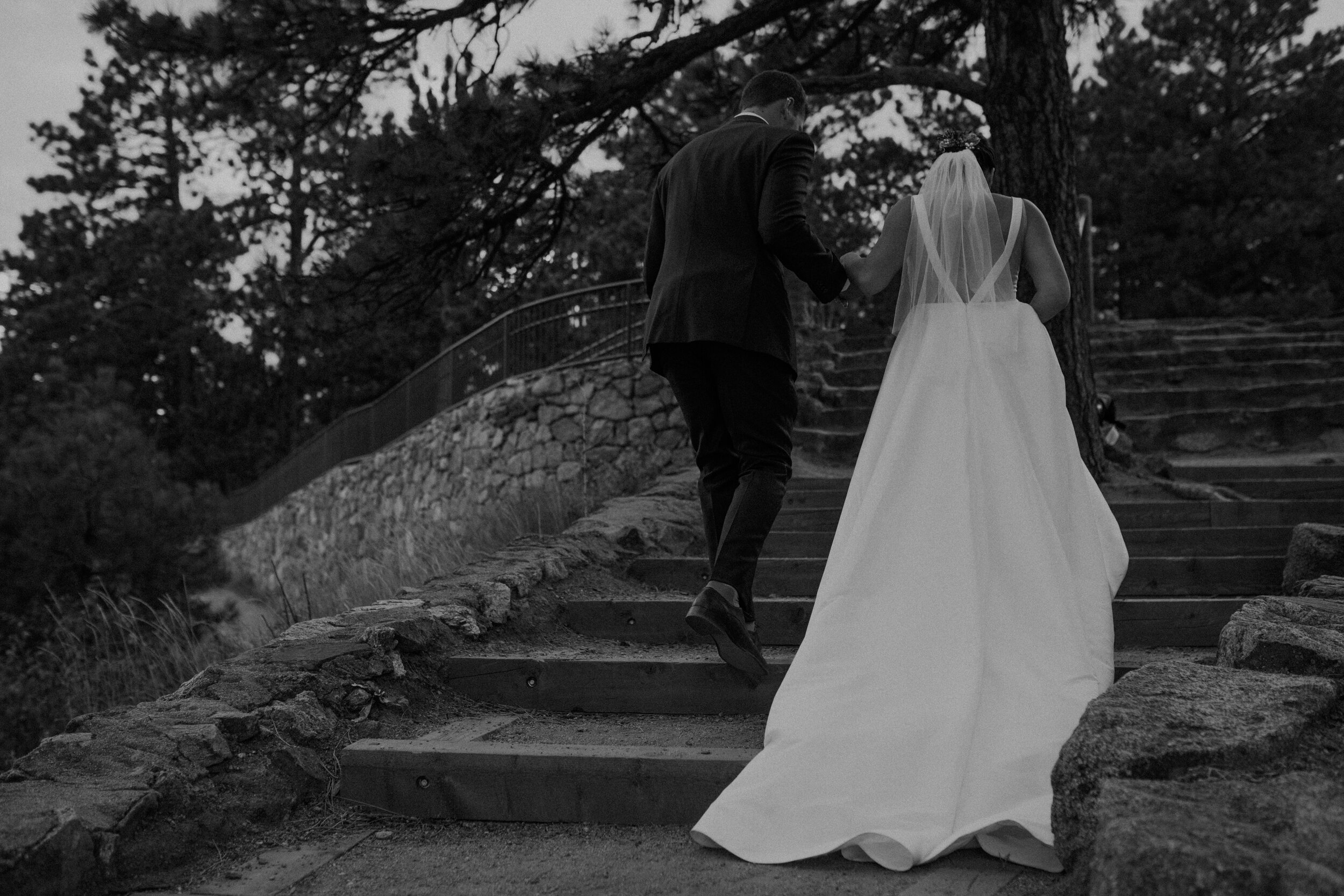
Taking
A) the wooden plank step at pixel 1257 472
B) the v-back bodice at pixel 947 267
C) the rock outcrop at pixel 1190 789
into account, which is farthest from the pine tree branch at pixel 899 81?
the rock outcrop at pixel 1190 789

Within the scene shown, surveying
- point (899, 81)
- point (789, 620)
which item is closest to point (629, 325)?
point (899, 81)

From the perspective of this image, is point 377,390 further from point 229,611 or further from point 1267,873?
point 1267,873

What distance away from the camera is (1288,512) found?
228 inches

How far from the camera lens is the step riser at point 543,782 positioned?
2918 millimetres

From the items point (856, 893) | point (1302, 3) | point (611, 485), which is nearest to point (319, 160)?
point (611, 485)

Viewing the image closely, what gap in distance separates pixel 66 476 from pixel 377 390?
19.9 metres

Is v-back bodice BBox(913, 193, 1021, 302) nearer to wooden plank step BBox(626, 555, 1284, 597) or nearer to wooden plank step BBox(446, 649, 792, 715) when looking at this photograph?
wooden plank step BBox(446, 649, 792, 715)

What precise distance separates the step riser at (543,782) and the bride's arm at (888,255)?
4.77ft

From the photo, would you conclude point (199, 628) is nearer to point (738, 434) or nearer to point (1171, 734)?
point (738, 434)

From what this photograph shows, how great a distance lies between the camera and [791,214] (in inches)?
136

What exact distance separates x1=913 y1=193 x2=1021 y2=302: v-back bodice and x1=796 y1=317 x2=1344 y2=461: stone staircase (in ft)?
16.9

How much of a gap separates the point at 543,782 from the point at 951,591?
3.78 ft

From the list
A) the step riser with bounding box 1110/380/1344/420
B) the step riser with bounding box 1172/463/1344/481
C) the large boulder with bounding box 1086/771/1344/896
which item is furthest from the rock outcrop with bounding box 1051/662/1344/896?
the step riser with bounding box 1110/380/1344/420

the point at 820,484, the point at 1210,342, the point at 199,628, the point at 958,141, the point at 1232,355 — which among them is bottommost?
the point at 199,628
